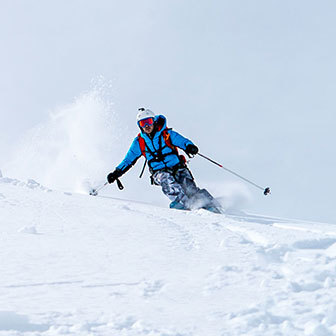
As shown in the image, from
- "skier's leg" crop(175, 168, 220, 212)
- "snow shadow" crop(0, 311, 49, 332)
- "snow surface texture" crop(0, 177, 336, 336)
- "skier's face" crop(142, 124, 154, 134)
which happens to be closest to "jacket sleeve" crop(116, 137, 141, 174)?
"skier's face" crop(142, 124, 154, 134)

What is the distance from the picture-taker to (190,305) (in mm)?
2875

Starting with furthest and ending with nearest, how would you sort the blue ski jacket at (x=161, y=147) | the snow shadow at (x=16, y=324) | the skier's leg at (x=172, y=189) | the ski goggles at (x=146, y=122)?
the blue ski jacket at (x=161, y=147) → the ski goggles at (x=146, y=122) → the skier's leg at (x=172, y=189) → the snow shadow at (x=16, y=324)

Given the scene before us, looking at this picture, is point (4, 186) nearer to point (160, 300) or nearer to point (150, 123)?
point (150, 123)

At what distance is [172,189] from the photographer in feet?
31.1

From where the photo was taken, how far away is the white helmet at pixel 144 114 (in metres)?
9.72

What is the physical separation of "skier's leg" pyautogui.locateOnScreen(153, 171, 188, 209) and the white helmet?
1.16 m

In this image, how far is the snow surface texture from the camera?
255cm

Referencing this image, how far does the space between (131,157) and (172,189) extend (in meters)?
1.37

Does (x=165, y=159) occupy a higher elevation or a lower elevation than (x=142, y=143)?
lower

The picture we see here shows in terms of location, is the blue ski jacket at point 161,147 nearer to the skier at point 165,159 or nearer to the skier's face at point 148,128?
the skier at point 165,159

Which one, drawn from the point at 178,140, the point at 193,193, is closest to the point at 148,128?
the point at 178,140

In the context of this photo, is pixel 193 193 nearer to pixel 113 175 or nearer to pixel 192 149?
pixel 192 149

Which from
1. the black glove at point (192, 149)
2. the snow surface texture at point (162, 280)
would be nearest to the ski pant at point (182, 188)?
the black glove at point (192, 149)

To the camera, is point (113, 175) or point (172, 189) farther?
point (113, 175)
